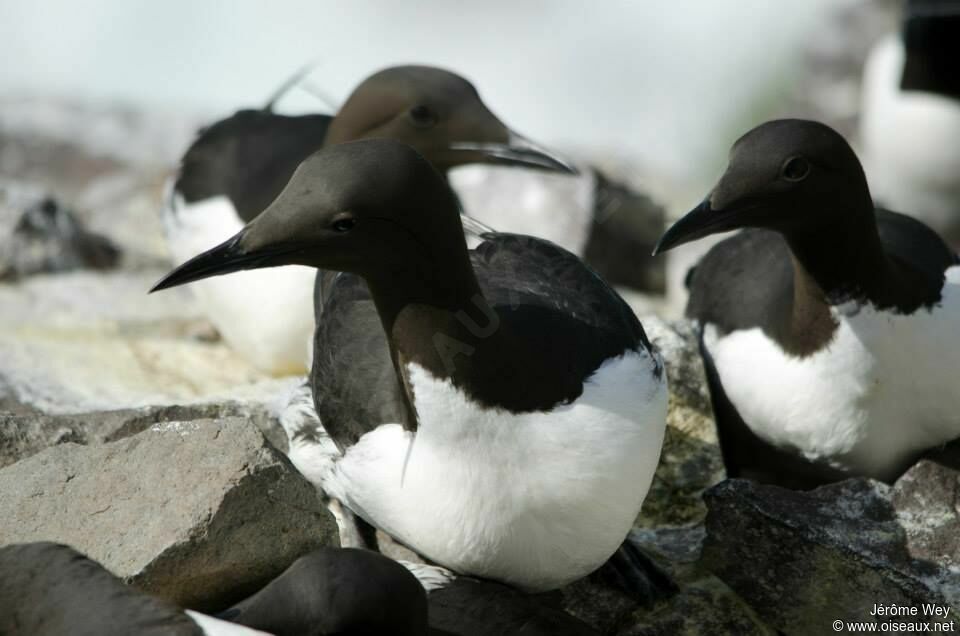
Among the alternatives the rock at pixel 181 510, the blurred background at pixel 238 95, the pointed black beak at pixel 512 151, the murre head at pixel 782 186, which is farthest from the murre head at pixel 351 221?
the pointed black beak at pixel 512 151

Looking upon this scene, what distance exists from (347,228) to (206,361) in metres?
3.25

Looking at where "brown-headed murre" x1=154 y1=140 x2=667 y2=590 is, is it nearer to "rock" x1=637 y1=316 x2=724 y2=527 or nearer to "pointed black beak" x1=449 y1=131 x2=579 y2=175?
"rock" x1=637 y1=316 x2=724 y2=527

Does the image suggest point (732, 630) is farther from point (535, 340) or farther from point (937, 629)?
point (535, 340)

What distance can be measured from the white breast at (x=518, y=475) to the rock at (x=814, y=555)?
0.42m

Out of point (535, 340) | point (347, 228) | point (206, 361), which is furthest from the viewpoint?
point (206, 361)

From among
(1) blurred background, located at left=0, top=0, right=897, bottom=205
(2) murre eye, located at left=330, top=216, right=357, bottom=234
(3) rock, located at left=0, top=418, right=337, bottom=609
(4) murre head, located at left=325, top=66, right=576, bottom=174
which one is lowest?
(1) blurred background, located at left=0, top=0, right=897, bottom=205

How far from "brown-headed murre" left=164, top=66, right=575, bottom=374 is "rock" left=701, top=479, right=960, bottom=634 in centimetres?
179

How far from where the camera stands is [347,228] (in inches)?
162

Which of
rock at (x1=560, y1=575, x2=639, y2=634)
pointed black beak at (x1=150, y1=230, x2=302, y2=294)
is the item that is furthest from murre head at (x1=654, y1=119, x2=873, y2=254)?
pointed black beak at (x1=150, y1=230, x2=302, y2=294)

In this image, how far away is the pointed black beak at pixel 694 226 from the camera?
4.91 m

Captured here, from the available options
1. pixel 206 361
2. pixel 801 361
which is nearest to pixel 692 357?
pixel 801 361

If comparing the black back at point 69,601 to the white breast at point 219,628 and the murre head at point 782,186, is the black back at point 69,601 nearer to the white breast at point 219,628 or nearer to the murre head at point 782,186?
the white breast at point 219,628

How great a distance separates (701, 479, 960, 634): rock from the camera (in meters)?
4.61

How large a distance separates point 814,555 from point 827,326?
87cm
